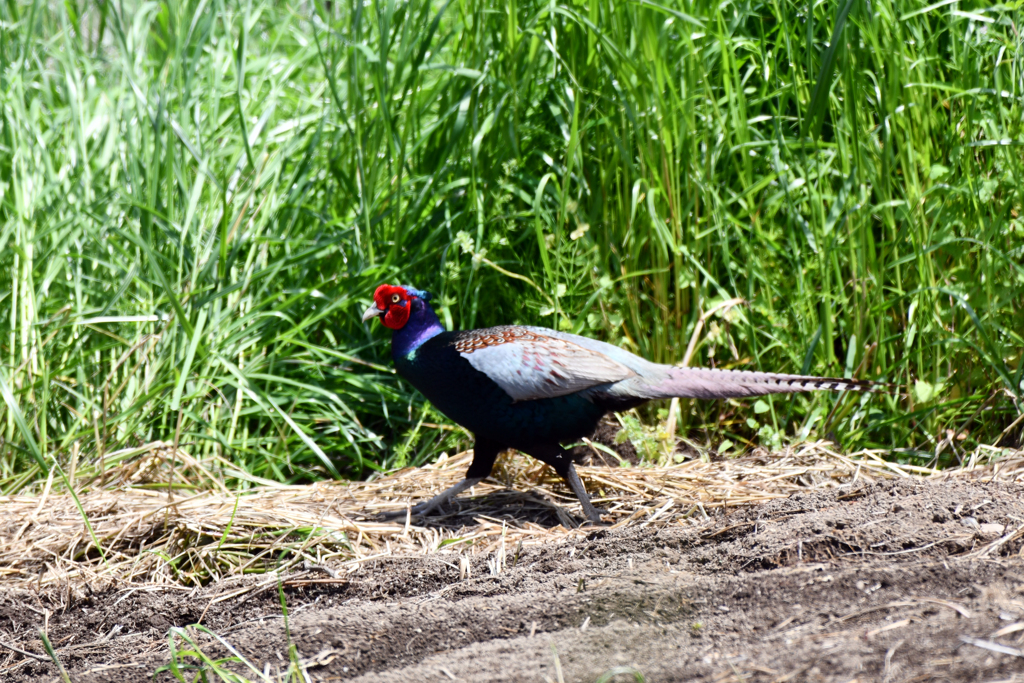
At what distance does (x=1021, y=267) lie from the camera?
112 inches

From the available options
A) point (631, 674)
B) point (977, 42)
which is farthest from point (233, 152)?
point (631, 674)

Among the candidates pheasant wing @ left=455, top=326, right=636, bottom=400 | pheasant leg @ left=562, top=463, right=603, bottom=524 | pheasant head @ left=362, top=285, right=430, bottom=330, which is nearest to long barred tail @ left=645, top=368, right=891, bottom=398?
pheasant wing @ left=455, top=326, right=636, bottom=400

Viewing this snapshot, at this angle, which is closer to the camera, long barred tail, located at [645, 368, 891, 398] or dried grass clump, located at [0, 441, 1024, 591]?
dried grass clump, located at [0, 441, 1024, 591]

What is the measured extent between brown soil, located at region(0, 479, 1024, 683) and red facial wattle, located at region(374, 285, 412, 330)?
2.70 ft

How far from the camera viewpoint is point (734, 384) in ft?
9.05

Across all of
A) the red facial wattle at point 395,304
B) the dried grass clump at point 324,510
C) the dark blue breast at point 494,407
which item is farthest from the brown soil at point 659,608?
the red facial wattle at point 395,304

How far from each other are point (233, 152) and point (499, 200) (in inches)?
56.2

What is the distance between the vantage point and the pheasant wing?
9.14 ft

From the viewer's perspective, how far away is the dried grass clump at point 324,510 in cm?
245

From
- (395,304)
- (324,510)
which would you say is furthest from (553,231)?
(324,510)

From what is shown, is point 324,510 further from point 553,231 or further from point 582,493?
point 553,231

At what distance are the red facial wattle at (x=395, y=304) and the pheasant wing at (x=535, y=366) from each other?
0.81ft

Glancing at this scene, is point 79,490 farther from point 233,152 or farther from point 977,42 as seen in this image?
point 977,42

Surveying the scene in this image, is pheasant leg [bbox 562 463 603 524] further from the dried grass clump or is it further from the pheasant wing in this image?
the pheasant wing
